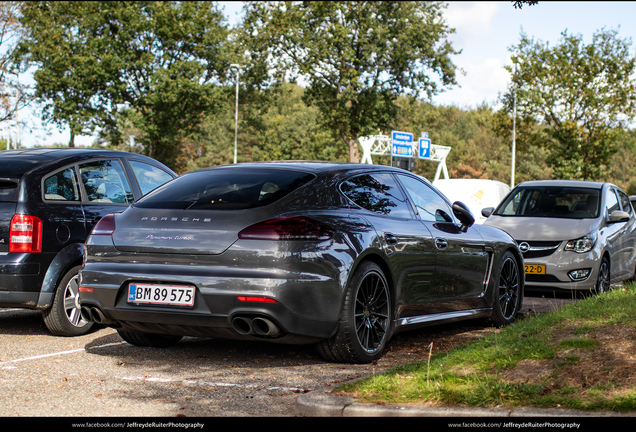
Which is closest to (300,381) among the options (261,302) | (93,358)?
(261,302)

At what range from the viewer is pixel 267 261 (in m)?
5.19

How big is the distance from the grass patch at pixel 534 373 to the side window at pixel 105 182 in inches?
156

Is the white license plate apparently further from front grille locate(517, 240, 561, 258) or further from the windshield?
the windshield

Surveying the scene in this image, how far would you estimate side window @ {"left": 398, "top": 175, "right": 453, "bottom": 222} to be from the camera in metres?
6.85

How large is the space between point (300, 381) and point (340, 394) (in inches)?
34.8

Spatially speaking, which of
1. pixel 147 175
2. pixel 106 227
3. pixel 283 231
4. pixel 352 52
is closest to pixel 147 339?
pixel 106 227

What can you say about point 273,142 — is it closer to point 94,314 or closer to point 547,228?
point 547,228

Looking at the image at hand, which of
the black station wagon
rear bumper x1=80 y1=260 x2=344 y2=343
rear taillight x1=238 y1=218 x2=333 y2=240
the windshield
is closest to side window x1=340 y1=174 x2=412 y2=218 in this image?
rear taillight x1=238 y1=218 x2=333 y2=240

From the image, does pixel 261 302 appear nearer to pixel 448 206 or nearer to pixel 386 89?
pixel 448 206

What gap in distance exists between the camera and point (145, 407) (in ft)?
14.4

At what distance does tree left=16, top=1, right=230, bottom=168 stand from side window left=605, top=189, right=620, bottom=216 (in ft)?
102

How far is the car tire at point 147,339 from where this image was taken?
254 inches

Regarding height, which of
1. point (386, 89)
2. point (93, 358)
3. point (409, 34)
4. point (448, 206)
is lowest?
point (93, 358)
